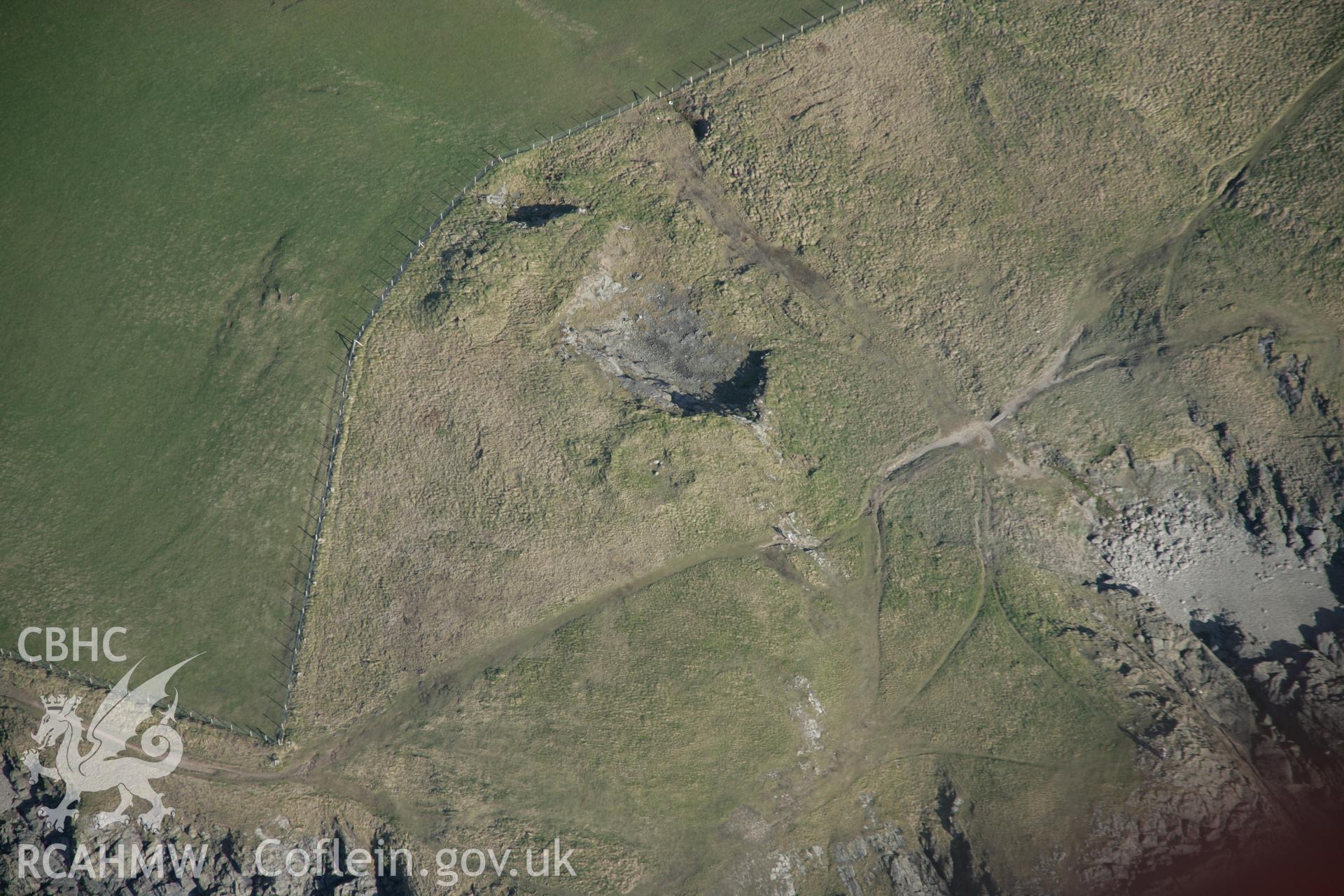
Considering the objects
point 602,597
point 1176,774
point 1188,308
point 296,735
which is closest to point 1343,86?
point 1188,308

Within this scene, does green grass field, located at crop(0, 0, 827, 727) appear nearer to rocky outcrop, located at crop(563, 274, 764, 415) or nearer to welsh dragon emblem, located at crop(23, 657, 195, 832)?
welsh dragon emblem, located at crop(23, 657, 195, 832)

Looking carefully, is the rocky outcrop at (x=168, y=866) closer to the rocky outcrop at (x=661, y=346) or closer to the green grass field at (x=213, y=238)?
the green grass field at (x=213, y=238)

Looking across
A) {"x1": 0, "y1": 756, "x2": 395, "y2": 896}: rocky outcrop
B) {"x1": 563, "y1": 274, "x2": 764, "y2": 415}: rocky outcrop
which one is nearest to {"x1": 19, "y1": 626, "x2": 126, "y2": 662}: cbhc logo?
{"x1": 0, "y1": 756, "x2": 395, "y2": 896}: rocky outcrop

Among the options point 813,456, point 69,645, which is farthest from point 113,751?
point 813,456

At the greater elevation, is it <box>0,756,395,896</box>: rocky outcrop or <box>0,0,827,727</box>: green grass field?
<box>0,0,827,727</box>: green grass field

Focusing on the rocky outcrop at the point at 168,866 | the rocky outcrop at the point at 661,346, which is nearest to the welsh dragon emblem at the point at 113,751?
the rocky outcrop at the point at 168,866

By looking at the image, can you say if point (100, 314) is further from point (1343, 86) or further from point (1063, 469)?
point (1343, 86)

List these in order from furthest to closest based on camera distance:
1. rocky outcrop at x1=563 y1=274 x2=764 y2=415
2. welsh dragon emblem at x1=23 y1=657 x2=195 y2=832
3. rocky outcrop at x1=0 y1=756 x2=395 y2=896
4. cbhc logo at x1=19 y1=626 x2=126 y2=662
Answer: rocky outcrop at x1=563 y1=274 x2=764 y2=415
cbhc logo at x1=19 y1=626 x2=126 y2=662
welsh dragon emblem at x1=23 y1=657 x2=195 y2=832
rocky outcrop at x1=0 y1=756 x2=395 y2=896
